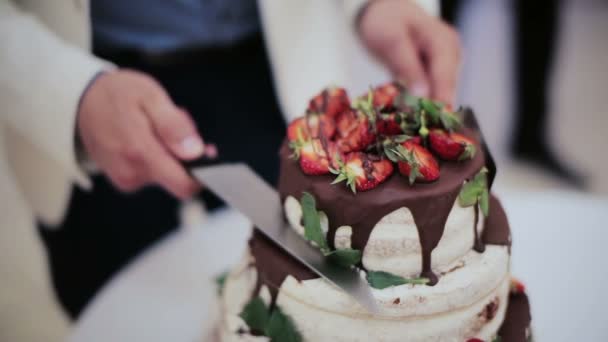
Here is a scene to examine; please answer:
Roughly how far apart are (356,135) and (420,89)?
0.50 meters

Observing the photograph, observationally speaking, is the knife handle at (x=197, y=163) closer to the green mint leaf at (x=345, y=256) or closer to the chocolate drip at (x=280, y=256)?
the chocolate drip at (x=280, y=256)

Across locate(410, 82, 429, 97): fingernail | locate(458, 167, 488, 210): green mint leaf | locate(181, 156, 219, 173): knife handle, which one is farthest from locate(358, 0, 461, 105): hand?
locate(181, 156, 219, 173): knife handle

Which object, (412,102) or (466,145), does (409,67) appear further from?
(466,145)

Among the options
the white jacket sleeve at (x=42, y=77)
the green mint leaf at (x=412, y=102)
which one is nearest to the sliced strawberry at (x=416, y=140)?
the green mint leaf at (x=412, y=102)

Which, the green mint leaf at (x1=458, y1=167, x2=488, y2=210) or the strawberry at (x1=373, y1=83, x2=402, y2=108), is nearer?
the green mint leaf at (x1=458, y1=167, x2=488, y2=210)

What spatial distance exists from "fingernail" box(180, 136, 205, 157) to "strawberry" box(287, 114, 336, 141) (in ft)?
0.73

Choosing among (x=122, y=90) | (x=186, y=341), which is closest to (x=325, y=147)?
(x=122, y=90)

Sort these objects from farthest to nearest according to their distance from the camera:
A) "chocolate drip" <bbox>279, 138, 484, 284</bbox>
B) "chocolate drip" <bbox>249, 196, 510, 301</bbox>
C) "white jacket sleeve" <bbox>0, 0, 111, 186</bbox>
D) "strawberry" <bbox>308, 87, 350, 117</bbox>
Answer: "white jacket sleeve" <bbox>0, 0, 111, 186</bbox>
"strawberry" <bbox>308, 87, 350, 117</bbox>
"chocolate drip" <bbox>249, 196, 510, 301</bbox>
"chocolate drip" <bbox>279, 138, 484, 284</bbox>

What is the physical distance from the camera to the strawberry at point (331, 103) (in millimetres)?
1212

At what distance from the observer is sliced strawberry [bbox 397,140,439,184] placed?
102cm

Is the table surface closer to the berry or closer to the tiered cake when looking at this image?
the tiered cake

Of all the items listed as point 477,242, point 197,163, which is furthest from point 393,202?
point 197,163

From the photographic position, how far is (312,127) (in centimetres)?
117

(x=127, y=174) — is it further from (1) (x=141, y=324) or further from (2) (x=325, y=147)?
(2) (x=325, y=147)
